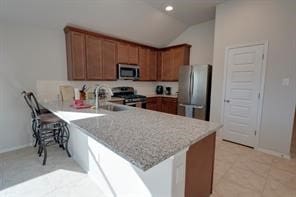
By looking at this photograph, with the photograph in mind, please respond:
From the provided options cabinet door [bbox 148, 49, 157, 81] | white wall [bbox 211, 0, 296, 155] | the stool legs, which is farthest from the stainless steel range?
white wall [bbox 211, 0, 296, 155]

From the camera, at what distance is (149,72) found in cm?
520

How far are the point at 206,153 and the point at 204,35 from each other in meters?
3.98

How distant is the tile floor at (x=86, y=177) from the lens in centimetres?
191

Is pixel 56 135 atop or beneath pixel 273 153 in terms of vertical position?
atop

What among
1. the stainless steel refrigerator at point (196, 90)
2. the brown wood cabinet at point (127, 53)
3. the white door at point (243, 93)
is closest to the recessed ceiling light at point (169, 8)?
the brown wood cabinet at point (127, 53)

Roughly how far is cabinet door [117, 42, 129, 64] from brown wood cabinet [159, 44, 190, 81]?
141 centimetres

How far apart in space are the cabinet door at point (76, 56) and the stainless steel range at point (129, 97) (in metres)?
1.15

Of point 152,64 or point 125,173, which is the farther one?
point 152,64

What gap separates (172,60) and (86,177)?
4.06 metres

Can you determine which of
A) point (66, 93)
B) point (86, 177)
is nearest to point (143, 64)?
point (66, 93)

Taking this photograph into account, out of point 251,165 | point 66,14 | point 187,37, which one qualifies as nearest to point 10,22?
point 66,14

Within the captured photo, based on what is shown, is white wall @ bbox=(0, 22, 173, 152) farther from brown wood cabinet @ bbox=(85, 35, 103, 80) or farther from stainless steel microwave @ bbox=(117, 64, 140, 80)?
stainless steel microwave @ bbox=(117, 64, 140, 80)

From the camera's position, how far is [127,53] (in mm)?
4477

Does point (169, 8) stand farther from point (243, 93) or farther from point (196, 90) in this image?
point (243, 93)
